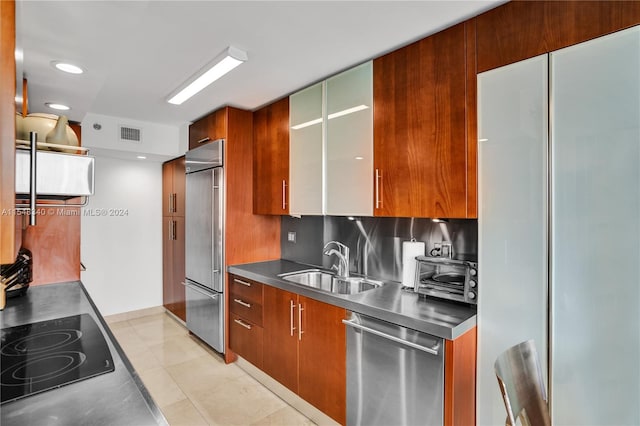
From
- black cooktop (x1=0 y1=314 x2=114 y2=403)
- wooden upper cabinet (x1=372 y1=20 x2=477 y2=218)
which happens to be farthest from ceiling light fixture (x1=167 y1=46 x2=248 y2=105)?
black cooktop (x1=0 y1=314 x2=114 y2=403)

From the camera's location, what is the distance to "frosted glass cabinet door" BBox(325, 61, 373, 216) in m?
2.24

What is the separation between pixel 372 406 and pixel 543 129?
5.49 ft

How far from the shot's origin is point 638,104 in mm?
1271

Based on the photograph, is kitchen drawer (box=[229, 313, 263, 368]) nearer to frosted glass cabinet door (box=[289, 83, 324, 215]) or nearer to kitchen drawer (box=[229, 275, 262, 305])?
kitchen drawer (box=[229, 275, 262, 305])

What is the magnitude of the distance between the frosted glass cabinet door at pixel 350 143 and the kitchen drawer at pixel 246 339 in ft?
4.03

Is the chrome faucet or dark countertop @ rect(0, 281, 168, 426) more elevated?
the chrome faucet

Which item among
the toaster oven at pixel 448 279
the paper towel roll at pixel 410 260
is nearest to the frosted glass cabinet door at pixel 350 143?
the paper towel roll at pixel 410 260

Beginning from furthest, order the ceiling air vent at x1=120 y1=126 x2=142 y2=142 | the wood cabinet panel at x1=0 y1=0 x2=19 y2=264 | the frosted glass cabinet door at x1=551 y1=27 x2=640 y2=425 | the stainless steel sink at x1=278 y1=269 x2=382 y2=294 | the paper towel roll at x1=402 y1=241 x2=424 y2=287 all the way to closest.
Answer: the ceiling air vent at x1=120 y1=126 x2=142 y2=142 < the stainless steel sink at x1=278 y1=269 x2=382 y2=294 < the paper towel roll at x1=402 y1=241 x2=424 y2=287 < the frosted glass cabinet door at x1=551 y1=27 x2=640 y2=425 < the wood cabinet panel at x1=0 y1=0 x2=19 y2=264

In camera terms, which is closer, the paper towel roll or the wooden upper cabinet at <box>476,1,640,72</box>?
the wooden upper cabinet at <box>476,1,640,72</box>

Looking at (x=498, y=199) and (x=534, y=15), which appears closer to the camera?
(x=534, y=15)

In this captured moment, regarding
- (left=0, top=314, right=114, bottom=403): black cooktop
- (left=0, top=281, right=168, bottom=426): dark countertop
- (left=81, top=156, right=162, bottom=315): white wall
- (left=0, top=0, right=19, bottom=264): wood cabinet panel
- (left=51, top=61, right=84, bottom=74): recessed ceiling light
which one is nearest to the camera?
(left=0, top=0, right=19, bottom=264): wood cabinet panel

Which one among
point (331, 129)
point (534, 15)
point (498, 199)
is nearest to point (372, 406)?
point (498, 199)

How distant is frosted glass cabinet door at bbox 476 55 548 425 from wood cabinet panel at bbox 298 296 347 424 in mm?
778

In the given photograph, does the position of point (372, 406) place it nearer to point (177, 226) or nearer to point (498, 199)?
point (498, 199)
